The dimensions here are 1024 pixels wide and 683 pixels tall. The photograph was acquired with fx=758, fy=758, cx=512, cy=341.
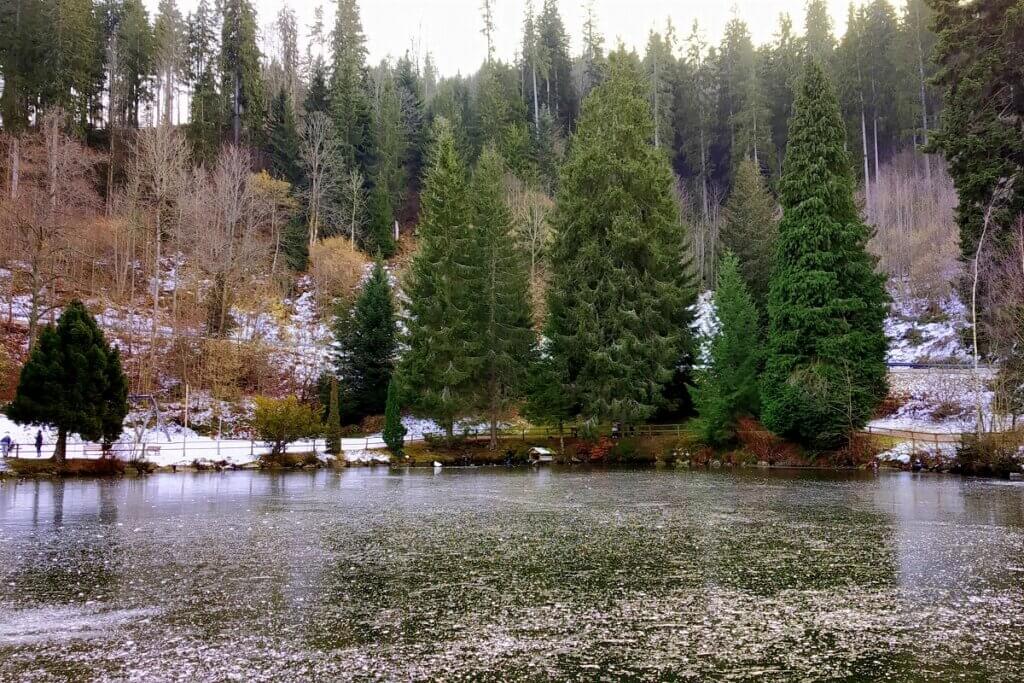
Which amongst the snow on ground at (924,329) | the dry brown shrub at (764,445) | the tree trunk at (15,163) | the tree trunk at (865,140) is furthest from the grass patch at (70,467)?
the tree trunk at (865,140)

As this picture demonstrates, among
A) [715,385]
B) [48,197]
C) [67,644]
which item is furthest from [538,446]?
[67,644]

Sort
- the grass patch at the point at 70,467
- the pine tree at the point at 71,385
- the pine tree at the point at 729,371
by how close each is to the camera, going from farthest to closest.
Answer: the pine tree at the point at 729,371 < the pine tree at the point at 71,385 < the grass patch at the point at 70,467

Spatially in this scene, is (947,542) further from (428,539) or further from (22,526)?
(22,526)

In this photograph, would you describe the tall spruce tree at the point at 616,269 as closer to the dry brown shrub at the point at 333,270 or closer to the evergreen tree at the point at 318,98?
the dry brown shrub at the point at 333,270

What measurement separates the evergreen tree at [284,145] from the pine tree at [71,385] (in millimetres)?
34886

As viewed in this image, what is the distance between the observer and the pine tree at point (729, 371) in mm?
36500

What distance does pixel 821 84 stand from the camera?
37.5 metres

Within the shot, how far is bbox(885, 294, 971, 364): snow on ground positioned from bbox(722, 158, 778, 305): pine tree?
8.51 metres

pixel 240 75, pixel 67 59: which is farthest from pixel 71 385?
pixel 240 75

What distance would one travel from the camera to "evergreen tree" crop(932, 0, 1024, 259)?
3095cm

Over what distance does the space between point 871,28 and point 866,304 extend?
49.9m

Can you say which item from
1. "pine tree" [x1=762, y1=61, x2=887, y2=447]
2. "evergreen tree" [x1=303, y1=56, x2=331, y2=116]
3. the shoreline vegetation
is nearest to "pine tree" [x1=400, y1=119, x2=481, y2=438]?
the shoreline vegetation

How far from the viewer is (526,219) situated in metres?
54.6

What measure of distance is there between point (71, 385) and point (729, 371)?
29553mm
